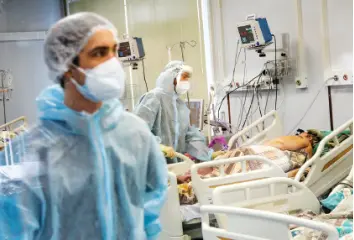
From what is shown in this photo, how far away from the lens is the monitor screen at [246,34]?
3146 mm

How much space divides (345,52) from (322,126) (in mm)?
443

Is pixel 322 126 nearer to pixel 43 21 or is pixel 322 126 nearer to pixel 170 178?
pixel 170 178

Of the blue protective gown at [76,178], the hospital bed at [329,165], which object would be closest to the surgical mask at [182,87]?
the hospital bed at [329,165]

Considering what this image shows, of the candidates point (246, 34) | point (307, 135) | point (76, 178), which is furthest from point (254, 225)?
point (246, 34)

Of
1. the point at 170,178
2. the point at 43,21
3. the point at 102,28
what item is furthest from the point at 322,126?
the point at 102,28

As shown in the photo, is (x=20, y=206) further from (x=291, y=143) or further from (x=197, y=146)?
(x=291, y=143)

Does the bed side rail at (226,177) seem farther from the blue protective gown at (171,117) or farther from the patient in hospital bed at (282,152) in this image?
the blue protective gown at (171,117)

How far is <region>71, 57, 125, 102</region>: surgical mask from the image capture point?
3.86 feet

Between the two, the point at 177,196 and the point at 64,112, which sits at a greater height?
the point at 64,112

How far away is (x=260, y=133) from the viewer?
117 inches

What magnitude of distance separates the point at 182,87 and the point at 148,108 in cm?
26

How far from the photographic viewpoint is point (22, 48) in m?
1.79

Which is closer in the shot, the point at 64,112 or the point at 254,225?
the point at 64,112

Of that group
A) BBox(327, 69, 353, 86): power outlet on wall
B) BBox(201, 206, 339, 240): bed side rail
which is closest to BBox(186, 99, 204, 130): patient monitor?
BBox(327, 69, 353, 86): power outlet on wall
